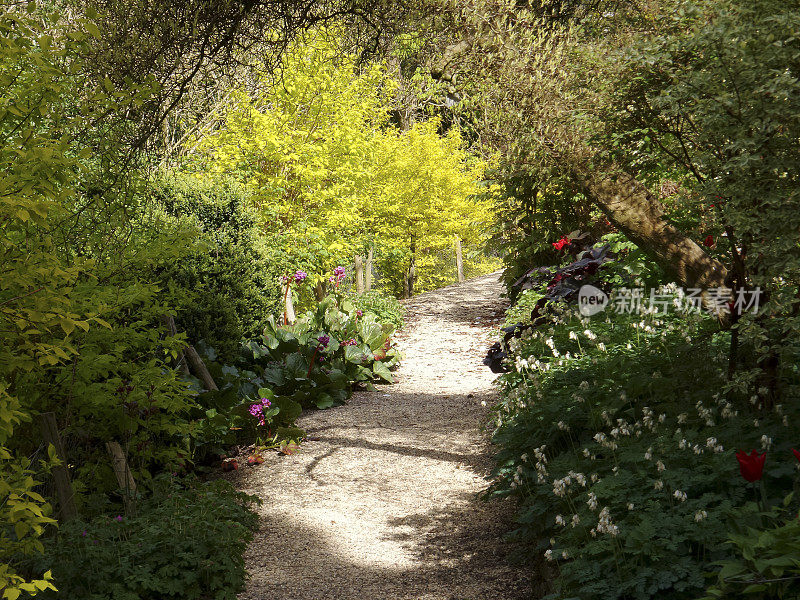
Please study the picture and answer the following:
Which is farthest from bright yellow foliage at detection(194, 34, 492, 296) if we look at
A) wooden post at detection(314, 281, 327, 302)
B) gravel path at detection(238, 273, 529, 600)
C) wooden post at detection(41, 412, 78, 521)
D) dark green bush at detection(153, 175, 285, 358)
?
wooden post at detection(41, 412, 78, 521)

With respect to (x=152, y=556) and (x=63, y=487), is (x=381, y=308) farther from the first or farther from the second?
(x=152, y=556)

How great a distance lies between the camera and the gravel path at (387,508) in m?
3.69

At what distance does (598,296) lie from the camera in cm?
661

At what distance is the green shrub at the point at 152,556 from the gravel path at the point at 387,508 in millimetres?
315

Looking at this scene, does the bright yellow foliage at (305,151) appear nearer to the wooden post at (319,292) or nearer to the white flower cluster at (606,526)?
the wooden post at (319,292)

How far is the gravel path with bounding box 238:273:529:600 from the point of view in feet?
12.1

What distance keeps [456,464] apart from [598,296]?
2279 millimetres

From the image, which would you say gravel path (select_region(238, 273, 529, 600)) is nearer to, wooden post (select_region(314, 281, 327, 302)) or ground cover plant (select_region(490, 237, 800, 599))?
ground cover plant (select_region(490, 237, 800, 599))

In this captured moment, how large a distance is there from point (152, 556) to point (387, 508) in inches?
78.4

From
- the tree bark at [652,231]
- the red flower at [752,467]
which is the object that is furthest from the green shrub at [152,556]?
the tree bark at [652,231]

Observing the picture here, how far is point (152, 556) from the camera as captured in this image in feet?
10.5

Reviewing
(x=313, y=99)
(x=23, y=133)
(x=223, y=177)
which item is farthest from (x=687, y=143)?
(x=313, y=99)

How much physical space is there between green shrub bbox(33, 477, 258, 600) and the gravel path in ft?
1.03

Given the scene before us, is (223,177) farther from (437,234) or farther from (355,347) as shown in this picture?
(437,234)
